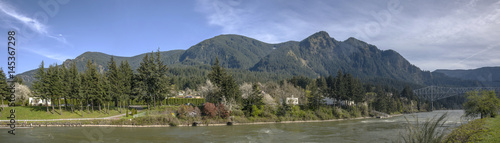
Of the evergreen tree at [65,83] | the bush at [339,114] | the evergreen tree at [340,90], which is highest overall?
the evergreen tree at [65,83]

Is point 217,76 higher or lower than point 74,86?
higher

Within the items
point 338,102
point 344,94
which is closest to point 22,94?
point 344,94

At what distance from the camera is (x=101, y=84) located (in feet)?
204

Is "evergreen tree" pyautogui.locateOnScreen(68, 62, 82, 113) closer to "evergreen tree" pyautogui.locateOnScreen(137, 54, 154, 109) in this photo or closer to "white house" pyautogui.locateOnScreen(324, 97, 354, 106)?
"evergreen tree" pyautogui.locateOnScreen(137, 54, 154, 109)

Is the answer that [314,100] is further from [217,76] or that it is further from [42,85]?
[42,85]

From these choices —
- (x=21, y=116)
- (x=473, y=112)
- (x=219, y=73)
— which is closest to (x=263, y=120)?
(x=219, y=73)

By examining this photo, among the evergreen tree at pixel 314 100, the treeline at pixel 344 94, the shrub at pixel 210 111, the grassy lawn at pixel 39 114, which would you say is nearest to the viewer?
the grassy lawn at pixel 39 114

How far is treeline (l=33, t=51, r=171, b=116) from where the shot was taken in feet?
192

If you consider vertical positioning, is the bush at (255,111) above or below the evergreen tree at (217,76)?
below

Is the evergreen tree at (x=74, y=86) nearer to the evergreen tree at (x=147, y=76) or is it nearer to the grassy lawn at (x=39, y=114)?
the grassy lawn at (x=39, y=114)

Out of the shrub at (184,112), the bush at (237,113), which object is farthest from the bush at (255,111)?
the shrub at (184,112)

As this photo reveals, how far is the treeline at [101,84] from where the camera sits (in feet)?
192

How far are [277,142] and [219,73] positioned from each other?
122ft

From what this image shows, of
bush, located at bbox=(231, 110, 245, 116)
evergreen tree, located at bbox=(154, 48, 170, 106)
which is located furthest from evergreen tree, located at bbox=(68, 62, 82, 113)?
bush, located at bbox=(231, 110, 245, 116)
